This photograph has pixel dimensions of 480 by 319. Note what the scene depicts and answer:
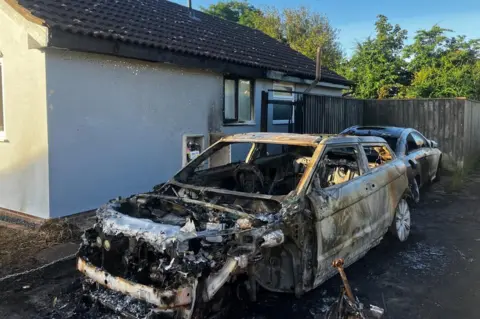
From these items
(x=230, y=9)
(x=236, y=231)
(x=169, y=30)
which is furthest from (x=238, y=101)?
(x=230, y=9)

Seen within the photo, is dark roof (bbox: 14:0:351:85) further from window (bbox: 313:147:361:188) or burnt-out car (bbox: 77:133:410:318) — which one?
window (bbox: 313:147:361:188)

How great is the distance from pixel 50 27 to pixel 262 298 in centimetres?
458

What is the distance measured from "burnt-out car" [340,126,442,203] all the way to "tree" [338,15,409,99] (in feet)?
45.1

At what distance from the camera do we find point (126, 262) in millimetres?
3422

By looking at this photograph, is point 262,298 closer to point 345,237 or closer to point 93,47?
point 345,237

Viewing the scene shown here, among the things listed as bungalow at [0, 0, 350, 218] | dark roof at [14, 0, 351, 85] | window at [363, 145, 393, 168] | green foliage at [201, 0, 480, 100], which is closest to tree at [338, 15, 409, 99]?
green foliage at [201, 0, 480, 100]

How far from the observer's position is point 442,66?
22.5m

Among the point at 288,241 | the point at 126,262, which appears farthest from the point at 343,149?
the point at 126,262

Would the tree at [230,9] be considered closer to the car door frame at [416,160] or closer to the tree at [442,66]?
the tree at [442,66]

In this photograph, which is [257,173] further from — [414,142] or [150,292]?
[414,142]

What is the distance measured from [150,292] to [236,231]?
2.63 feet

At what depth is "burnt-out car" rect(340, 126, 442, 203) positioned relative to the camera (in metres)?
7.88

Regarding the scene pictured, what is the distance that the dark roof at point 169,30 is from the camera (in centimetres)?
648

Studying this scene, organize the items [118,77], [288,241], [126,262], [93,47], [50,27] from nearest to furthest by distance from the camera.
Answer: [126,262], [288,241], [50,27], [93,47], [118,77]
